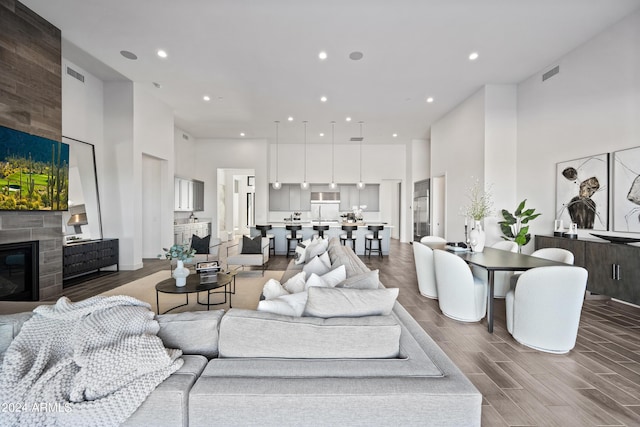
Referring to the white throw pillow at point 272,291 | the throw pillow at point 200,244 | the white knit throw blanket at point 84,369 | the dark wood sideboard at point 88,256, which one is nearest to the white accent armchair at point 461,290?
the white throw pillow at point 272,291

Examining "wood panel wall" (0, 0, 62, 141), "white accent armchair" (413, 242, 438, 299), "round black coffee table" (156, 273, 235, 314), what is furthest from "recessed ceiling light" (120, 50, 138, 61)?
"white accent armchair" (413, 242, 438, 299)

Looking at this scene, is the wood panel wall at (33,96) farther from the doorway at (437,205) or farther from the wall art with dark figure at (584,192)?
the doorway at (437,205)

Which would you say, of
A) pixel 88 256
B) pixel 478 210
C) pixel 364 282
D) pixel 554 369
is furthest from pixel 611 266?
pixel 88 256

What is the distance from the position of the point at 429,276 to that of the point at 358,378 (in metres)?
3.17

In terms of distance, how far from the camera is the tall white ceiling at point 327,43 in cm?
355

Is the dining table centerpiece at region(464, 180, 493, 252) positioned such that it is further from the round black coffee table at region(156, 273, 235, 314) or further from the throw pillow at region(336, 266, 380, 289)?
the round black coffee table at region(156, 273, 235, 314)

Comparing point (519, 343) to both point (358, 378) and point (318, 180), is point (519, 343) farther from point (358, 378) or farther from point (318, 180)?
point (318, 180)

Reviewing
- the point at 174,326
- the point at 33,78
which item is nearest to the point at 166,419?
the point at 174,326

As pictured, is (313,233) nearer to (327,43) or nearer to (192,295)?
(192,295)

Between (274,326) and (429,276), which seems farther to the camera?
→ (429,276)

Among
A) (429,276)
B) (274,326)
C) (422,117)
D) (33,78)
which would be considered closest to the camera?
(274,326)

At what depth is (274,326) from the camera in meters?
1.41

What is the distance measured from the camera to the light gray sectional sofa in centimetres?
116

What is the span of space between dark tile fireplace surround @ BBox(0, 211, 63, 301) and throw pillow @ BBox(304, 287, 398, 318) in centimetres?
426
